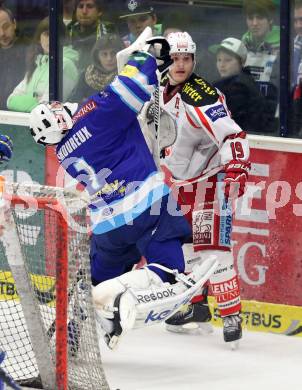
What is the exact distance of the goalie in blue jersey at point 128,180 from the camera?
609cm

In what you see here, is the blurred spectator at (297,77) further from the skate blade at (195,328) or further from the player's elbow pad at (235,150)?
the skate blade at (195,328)

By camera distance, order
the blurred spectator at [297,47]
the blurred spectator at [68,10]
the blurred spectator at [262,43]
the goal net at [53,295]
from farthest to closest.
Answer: the blurred spectator at [68,10], the blurred spectator at [262,43], the blurred spectator at [297,47], the goal net at [53,295]

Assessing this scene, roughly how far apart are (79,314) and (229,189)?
1.18 meters

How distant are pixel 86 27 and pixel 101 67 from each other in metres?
0.25

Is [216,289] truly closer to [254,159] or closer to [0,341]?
[254,159]

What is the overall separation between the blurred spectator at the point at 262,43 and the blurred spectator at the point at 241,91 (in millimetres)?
40

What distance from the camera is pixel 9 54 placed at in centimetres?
829

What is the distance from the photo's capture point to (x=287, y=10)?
7094 mm

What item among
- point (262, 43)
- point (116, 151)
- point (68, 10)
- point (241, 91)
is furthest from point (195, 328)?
point (68, 10)

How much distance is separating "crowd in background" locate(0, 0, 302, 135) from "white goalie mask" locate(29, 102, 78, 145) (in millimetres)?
1456

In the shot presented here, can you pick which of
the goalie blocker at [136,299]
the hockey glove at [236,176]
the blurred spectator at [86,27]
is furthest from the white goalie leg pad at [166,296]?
the blurred spectator at [86,27]

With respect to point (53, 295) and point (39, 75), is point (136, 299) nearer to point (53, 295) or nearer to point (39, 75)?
point (53, 295)

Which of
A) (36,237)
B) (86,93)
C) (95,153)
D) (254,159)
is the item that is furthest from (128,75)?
(86,93)

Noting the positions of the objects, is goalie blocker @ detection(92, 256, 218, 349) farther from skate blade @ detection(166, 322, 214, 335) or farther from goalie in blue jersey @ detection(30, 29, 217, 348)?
skate blade @ detection(166, 322, 214, 335)
